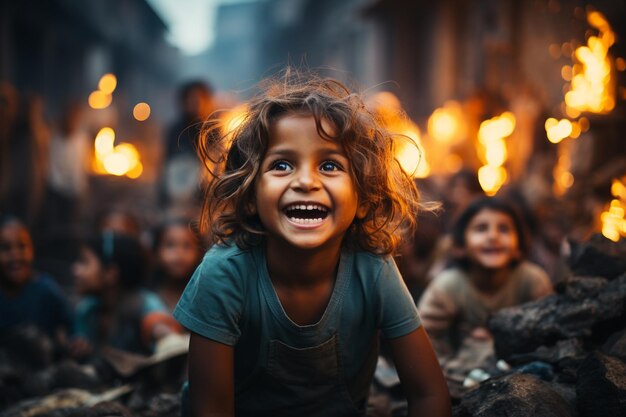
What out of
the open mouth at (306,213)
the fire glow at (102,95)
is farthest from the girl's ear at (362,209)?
the fire glow at (102,95)

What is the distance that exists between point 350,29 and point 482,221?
18.2m

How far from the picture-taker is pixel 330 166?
2279 millimetres

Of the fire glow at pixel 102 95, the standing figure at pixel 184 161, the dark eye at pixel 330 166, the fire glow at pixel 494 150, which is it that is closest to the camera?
the dark eye at pixel 330 166

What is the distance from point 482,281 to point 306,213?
2175mm

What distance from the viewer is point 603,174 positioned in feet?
16.6

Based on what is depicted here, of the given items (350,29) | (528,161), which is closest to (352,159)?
(528,161)

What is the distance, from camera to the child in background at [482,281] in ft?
12.9

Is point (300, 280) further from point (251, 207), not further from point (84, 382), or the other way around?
point (84, 382)

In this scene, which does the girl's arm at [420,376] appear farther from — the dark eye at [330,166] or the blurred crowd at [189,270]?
the dark eye at [330,166]

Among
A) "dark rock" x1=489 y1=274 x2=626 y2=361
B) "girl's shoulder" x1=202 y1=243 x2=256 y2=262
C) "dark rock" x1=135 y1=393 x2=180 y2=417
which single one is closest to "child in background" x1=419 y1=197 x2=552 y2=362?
"dark rock" x1=489 y1=274 x2=626 y2=361

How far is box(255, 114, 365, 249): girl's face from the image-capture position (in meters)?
2.19

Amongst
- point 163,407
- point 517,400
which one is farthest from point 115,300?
point 517,400

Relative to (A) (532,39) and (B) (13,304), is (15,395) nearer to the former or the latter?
(B) (13,304)

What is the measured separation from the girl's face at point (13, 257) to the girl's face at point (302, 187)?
3.12 metres
